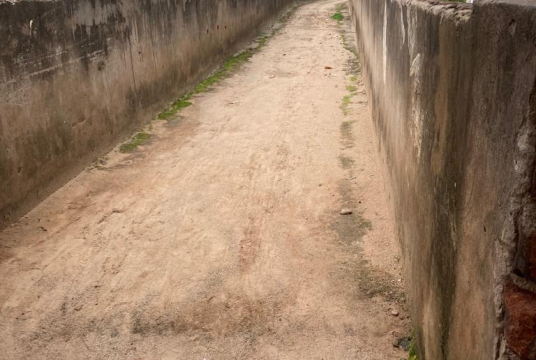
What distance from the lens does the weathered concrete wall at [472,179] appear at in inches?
56.2

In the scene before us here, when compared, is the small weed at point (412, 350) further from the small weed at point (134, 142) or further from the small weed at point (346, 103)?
the small weed at point (346, 103)

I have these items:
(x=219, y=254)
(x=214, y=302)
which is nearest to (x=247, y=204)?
(x=219, y=254)

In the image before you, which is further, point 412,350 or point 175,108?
point 175,108

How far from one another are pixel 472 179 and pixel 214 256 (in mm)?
2710

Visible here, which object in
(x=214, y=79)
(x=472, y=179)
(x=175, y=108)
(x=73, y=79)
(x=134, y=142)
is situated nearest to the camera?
(x=472, y=179)

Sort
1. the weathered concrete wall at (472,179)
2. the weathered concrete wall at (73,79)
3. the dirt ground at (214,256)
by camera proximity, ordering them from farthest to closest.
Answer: the weathered concrete wall at (73,79), the dirt ground at (214,256), the weathered concrete wall at (472,179)

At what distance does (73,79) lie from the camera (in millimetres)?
5648

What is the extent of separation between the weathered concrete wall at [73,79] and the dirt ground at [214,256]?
337 millimetres

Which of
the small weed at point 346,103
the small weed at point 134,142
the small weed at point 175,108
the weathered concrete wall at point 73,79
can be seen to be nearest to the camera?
the weathered concrete wall at point 73,79

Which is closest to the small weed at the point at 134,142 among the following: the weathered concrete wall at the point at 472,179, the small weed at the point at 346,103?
the small weed at the point at 346,103

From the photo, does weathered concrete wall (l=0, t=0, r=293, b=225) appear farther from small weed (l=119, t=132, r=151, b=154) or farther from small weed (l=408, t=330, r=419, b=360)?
small weed (l=408, t=330, r=419, b=360)

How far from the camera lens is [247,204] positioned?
5.09m

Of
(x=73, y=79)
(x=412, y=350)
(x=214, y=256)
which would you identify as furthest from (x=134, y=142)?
(x=412, y=350)

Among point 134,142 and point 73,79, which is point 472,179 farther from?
point 134,142
